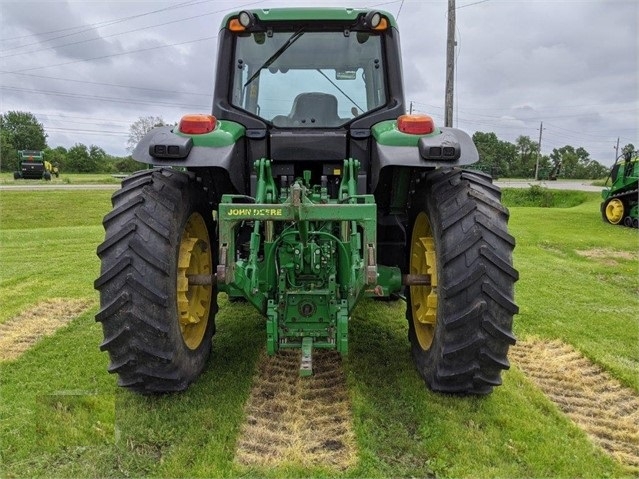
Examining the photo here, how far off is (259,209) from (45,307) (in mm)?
3407

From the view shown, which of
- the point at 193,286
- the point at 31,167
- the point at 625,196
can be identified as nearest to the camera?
the point at 193,286

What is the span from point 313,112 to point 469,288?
1692 mm

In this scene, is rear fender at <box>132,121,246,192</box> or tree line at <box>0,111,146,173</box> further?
tree line at <box>0,111,146,173</box>

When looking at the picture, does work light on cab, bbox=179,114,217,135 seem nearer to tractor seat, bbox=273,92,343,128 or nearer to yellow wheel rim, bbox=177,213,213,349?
yellow wheel rim, bbox=177,213,213,349

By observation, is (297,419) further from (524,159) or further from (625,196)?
(524,159)

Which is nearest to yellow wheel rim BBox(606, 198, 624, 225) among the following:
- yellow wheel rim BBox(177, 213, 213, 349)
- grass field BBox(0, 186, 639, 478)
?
grass field BBox(0, 186, 639, 478)

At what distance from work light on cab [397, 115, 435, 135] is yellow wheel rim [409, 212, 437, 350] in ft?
1.70

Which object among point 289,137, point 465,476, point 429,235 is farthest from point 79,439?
point 429,235

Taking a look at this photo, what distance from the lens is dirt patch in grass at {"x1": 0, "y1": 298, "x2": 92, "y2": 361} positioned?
377 cm

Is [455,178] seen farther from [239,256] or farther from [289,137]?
[239,256]

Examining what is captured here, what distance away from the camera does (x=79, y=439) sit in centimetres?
245

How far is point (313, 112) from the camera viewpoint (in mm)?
3512

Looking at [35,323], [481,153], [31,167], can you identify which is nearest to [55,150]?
[31,167]

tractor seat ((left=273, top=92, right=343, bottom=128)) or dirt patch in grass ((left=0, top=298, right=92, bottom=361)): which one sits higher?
tractor seat ((left=273, top=92, right=343, bottom=128))
